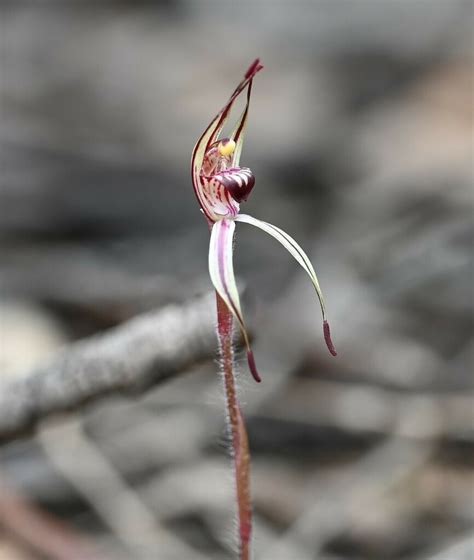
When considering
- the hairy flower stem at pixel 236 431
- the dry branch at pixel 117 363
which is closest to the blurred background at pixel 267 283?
the dry branch at pixel 117 363

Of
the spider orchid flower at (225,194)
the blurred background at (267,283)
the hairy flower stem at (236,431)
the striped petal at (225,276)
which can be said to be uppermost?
the blurred background at (267,283)

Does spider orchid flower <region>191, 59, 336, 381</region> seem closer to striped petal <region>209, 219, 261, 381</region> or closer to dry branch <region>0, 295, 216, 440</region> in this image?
striped petal <region>209, 219, 261, 381</region>

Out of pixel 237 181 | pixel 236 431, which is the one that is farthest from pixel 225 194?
pixel 236 431

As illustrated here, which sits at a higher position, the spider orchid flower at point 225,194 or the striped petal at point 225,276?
the spider orchid flower at point 225,194

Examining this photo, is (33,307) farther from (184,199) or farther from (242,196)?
(242,196)

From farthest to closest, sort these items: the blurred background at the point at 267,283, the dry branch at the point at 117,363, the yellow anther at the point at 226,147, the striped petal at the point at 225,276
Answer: the blurred background at the point at 267,283, the dry branch at the point at 117,363, the yellow anther at the point at 226,147, the striped petal at the point at 225,276

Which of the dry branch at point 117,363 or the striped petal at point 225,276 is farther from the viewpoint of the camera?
the dry branch at point 117,363

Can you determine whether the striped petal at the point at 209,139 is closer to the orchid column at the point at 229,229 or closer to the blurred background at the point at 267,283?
the orchid column at the point at 229,229

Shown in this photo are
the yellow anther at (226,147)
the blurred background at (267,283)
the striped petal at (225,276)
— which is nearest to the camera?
the striped petal at (225,276)
